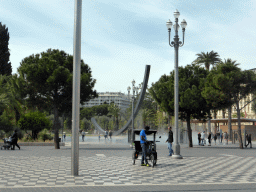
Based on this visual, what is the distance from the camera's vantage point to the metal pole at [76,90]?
1073 cm

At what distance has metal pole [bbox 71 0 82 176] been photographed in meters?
10.7

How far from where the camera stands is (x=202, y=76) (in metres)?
31.8

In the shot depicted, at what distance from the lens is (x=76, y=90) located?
10930 millimetres

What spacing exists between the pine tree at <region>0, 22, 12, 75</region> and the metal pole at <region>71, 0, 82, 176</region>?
5104cm

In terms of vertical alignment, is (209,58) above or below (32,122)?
above

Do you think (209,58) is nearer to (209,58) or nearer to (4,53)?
(209,58)

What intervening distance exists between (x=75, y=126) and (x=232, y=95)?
22.7 metres

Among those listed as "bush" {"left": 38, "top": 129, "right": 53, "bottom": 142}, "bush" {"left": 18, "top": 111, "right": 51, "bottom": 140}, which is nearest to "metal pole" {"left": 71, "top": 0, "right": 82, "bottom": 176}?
"bush" {"left": 18, "top": 111, "right": 51, "bottom": 140}

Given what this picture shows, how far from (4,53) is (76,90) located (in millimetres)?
53565

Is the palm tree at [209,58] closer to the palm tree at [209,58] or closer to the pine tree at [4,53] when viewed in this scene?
the palm tree at [209,58]

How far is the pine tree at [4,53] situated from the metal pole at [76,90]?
51.0 meters

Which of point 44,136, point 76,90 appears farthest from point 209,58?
point 76,90

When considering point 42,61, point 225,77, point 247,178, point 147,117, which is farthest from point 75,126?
point 147,117

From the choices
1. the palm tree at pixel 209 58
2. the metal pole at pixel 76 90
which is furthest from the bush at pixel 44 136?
the palm tree at pixel 209 58
